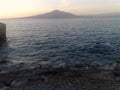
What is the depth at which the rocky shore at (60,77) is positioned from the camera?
523 inches

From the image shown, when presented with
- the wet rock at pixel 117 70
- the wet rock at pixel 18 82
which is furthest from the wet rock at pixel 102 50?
the wet rock at pixel 18 82

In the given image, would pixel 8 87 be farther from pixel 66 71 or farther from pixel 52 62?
pixel 52 62

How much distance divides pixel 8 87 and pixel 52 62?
940 centimetres

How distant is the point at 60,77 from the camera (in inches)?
611

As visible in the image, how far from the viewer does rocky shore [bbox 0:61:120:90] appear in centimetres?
1328

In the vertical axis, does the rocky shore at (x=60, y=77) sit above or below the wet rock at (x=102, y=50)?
below

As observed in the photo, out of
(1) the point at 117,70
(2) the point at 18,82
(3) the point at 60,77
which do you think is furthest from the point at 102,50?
(2) the point at 18,82

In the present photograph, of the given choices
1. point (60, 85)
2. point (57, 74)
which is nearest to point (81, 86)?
point (60, 85)

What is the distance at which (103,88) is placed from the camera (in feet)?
42.1

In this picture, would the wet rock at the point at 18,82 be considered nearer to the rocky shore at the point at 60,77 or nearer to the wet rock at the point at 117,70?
the rocky shore at the point at 60,77

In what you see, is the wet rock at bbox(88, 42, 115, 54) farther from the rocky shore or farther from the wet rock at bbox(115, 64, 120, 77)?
the wet rock at bbox(115, 64, 120, 77)

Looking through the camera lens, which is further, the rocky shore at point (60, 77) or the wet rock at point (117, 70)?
the wet rock at point (117, 70)

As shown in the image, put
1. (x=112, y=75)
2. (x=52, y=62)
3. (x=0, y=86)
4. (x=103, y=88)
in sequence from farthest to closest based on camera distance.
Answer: (x=52, y=62) < (x=112, y=75) < (x=0, y=86) < (x=103, y=88)

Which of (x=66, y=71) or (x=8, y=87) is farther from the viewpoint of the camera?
(x=66, y=71)
